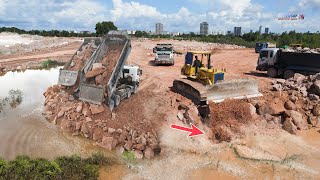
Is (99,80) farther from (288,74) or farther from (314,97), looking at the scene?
(288,74)

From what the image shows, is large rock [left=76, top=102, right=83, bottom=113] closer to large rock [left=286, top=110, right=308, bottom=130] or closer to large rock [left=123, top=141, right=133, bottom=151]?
large rock [left=123, top=141, right=133, bottom=151]

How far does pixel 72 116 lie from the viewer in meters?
15.6

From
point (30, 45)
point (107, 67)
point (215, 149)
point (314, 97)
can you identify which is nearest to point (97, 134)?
point (107, 67)

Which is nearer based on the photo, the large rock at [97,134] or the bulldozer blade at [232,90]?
the large rock at [97,134]

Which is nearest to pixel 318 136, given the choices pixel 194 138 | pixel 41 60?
pixel 194 138

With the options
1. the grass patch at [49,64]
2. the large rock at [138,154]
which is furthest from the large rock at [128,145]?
the grass patch at [49,64]

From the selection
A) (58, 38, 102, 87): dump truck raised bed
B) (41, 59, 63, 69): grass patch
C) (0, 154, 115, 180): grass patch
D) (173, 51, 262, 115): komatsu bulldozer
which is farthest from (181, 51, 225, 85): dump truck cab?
(41, 59, 63, 69): grass patch

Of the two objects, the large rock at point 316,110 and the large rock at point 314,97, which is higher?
the large rock at point 314,97

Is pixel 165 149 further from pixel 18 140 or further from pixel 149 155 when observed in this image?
pixel 18 140

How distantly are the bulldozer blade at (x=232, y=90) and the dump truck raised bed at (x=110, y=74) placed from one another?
4.84 m

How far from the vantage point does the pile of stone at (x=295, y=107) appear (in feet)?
52.5

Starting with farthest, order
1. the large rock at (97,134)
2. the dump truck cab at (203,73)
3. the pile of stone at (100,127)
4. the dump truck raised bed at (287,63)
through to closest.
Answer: the dump truck raised bed at (287,63)
the dump truck cab at (203,73)
the large rock at (97,134)
the pile of stone at (100,127)

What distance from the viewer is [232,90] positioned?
650 inches

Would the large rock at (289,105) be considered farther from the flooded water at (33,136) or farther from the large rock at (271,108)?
the flooded water at (33,136)
